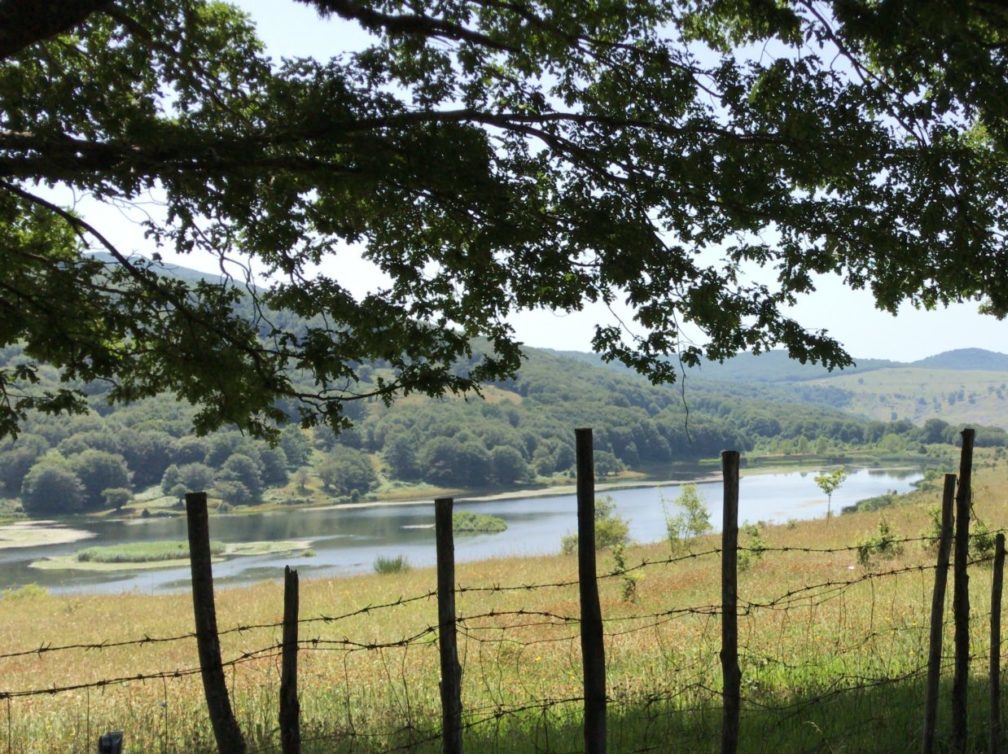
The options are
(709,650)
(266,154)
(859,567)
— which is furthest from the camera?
(859,567)

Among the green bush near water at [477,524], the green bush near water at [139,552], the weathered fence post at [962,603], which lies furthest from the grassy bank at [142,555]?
the weathered fence post at [962,603]

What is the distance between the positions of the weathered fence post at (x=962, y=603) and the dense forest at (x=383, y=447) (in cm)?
7662

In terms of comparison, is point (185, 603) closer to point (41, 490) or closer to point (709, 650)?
point (709, 650)

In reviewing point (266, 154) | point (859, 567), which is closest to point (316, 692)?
point (266, 154)

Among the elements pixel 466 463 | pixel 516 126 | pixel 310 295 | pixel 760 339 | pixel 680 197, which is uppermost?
pixel 516 126

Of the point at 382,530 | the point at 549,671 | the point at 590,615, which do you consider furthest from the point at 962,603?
the point at 382,530

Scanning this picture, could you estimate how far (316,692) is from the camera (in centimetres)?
891

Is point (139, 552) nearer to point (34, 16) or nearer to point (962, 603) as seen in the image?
point (34, 16)

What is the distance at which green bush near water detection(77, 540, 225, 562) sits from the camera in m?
49.0

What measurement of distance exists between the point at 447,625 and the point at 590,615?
0.70 m

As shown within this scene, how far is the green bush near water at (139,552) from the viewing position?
49000 millimetres

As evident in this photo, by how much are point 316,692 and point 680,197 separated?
5.86 meters

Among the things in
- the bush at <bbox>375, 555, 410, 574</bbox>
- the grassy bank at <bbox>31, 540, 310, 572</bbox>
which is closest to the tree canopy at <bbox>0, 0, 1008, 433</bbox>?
the bush at <bbox>375, 555, 410, 574</bbox>

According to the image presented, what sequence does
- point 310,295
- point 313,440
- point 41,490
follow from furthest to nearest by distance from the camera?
point 313,440, point 41,490, point 310,295
